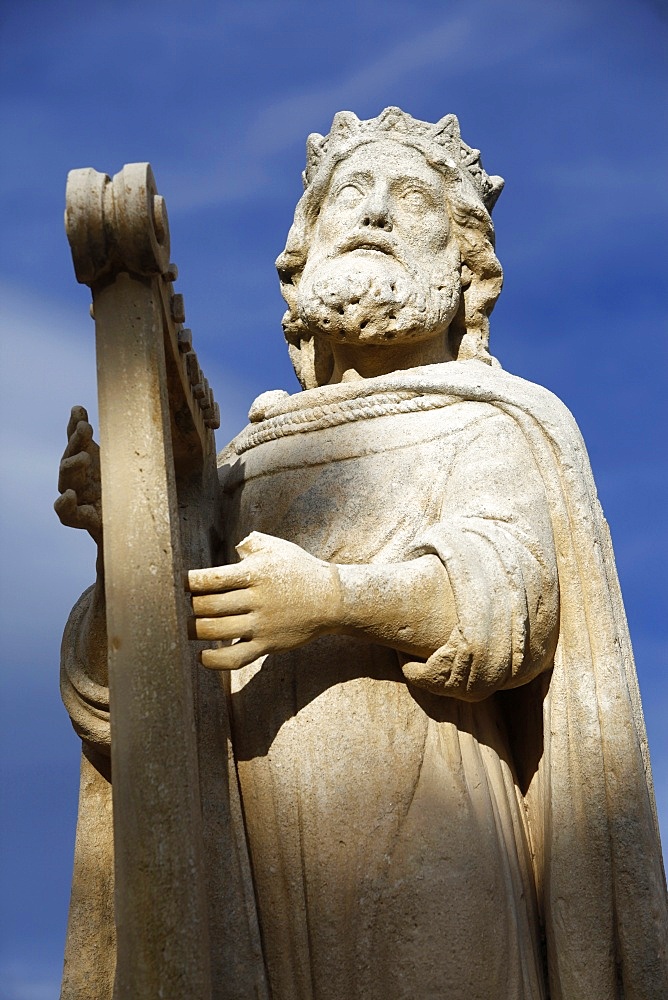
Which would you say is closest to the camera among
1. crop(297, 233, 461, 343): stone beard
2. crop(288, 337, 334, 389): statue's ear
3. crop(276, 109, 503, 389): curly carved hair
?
crop(297, 233, 461, 343): stone beard

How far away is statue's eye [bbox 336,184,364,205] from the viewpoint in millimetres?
5621

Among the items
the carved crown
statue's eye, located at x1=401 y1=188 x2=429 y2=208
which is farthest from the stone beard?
the carved crown

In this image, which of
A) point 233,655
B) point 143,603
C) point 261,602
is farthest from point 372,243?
point 143,603

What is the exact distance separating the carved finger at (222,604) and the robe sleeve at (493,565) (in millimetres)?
542

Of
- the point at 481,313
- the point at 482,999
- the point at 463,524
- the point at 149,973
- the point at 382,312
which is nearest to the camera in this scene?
the point at 149,973

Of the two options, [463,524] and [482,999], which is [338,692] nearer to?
[463,524]

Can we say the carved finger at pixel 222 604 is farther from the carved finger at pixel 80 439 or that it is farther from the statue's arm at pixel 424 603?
the carved finger at pixel 80 439

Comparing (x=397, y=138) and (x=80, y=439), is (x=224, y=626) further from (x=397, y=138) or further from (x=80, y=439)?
(x=397, y=138)

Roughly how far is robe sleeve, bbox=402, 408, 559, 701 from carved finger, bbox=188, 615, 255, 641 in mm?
514

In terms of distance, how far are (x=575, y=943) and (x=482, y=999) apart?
38 centimetres

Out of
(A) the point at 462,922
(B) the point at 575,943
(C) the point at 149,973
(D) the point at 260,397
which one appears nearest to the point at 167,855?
(C) the point at 149,973

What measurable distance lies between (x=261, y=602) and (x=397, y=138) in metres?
2.07

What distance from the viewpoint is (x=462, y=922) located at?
4492 mm

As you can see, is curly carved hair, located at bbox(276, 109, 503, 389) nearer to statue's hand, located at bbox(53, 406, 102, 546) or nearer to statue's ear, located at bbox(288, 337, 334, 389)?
statue's ear, located at bbox(288, 337, 334, 389)
